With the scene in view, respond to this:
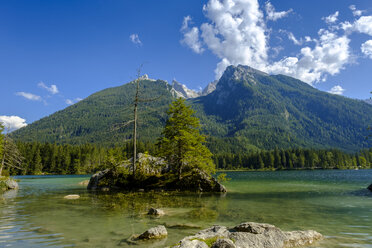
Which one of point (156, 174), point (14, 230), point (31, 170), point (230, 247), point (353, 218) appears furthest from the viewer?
point (31, 170)

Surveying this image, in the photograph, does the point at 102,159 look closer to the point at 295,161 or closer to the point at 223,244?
the point at 223,244

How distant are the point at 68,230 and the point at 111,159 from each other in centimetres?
2208

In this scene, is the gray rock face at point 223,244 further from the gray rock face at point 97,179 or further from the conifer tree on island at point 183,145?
the gray rock face at point 97,179

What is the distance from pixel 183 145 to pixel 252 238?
22.7 metres

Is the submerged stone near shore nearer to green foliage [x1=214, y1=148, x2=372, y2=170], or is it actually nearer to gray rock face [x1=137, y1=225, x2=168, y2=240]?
gray rock face [x1=137, y1=225, x2=168, y2=240]

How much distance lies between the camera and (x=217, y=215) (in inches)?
551

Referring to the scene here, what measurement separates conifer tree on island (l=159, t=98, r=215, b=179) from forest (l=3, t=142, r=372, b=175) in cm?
5358

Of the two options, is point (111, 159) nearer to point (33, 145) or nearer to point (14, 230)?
point (14, 230)

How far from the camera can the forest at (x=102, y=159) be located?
371ft

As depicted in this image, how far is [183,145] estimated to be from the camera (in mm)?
30391

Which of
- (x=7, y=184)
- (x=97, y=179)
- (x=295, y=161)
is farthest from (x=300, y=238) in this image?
(x=295, y=161)

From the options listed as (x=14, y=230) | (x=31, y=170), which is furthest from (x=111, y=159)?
(x=31, y=170)

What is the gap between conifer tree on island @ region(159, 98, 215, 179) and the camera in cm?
2984

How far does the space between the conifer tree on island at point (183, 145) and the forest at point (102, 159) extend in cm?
5358
